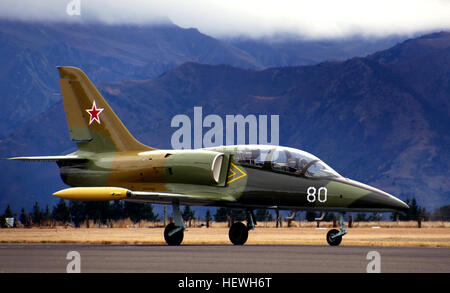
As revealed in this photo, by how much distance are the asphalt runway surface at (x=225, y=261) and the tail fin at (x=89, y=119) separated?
352 inches

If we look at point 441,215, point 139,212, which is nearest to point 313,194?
point 441,215

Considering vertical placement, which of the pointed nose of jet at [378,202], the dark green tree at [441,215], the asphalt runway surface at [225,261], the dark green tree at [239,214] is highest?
the pointed nose of jet at [378,202]

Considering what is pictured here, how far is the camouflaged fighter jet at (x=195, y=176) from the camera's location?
29797mm

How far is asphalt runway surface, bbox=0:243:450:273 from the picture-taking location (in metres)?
19.4

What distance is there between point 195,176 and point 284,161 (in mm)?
3348

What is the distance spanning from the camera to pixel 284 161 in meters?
30.9

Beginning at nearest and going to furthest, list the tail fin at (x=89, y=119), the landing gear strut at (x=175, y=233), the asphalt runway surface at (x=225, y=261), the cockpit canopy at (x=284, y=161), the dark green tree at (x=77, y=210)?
the asphalt runway surface at (x=225, y=261) < the cockpit canopy at (x=284, y=161) < the landing gear strut at (x=175, y=233) < the tail fin at (x=89, y=119) < the dark green tree at (x=77, y=210)

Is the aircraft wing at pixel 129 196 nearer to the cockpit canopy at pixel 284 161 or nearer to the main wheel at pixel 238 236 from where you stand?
the main wheel at pixel 238 236

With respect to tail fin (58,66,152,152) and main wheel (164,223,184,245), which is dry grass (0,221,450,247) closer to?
main wheel (164,223,184,245)

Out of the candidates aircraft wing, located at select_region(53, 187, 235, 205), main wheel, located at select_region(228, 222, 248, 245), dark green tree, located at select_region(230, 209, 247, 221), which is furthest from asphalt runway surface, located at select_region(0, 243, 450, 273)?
dark green tree, located at select_region(230, 209, 247, 221)

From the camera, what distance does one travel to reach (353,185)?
1172 inches

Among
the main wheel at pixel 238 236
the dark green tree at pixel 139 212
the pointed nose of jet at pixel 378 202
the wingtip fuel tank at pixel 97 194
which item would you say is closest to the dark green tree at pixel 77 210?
the dark green tree at pixel 139 212
